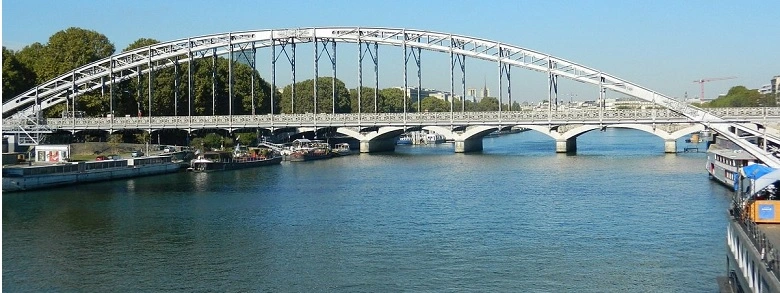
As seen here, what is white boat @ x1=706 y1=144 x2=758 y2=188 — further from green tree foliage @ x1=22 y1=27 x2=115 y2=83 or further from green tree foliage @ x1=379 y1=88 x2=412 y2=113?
green tree foliage @ x1=379 y1=88 x2=412 y2=113

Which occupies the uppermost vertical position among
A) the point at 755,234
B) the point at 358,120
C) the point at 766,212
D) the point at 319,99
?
the point at 319,99

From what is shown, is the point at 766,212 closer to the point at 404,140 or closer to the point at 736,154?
the point at 736,154

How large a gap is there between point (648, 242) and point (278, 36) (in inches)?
2270

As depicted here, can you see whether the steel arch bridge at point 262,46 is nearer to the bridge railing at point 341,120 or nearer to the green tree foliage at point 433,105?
the bridge railing at point 341,120

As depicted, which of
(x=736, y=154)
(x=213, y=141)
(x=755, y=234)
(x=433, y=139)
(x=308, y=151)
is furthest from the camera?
(x=433, y=139)

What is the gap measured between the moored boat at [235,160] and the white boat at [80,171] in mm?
1929

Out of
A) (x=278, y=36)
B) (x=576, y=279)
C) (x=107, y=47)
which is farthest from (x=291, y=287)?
(x=107, y=47)

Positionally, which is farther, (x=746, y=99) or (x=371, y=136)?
(x=746, y=99)

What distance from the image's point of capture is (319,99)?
5226 inches

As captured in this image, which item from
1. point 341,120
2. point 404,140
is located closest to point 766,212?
point 341,120

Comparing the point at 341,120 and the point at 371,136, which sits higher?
the point at 341,120

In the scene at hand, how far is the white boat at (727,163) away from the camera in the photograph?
159 ft

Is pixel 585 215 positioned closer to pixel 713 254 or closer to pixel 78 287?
pixel 713 254

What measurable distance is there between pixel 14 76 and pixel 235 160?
1082 inches
